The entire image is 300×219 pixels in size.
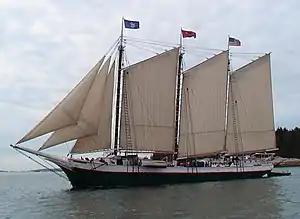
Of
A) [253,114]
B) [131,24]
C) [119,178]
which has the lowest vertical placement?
[119,178]

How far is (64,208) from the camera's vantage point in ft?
109

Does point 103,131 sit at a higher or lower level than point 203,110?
lower

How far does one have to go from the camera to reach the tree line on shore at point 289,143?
439ft

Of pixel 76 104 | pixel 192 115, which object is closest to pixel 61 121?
pixel 76 104

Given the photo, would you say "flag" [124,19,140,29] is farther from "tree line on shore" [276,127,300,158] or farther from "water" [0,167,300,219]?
"tree line on shore" [276,127,300,158]

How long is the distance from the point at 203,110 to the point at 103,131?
49.9 feet

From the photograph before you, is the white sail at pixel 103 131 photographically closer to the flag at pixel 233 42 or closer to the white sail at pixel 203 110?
the white sail at pixel 203 110

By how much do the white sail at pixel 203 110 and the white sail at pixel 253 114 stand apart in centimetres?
272

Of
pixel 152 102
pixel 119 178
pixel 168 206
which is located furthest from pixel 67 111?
pixel 168 206

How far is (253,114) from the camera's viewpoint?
211 ft

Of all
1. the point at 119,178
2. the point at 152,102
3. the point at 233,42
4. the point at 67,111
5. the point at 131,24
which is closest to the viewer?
the point at 67,111

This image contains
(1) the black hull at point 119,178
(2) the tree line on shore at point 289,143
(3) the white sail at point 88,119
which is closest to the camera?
(3) the white sail at point 88,119

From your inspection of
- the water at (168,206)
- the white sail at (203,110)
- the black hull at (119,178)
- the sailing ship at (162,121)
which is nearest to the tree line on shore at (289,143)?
the sailing ship at (162,121)

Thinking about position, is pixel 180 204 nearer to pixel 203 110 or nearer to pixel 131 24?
pixel 131 24
